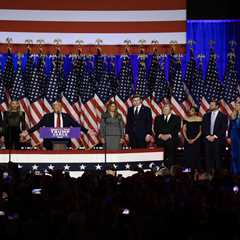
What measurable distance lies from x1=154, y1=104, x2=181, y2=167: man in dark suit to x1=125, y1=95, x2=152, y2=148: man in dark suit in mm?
348

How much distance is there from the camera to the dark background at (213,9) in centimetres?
1823

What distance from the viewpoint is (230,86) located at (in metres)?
18.0

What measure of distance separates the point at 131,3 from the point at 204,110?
3.21 m

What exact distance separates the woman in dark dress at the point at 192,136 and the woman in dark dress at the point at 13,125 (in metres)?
3.31

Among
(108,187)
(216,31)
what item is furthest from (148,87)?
(108,187)

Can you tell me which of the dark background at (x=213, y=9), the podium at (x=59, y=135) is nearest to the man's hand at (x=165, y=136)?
the podium at (x=59, y=135)

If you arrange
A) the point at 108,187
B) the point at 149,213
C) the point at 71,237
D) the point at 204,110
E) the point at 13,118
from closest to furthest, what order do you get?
the point at 71,237 → the point at 149,213 → the point at 108,187 → the point at 13,118 → the point at 204,110

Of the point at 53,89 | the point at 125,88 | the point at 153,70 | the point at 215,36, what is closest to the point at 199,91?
the point at 153,70

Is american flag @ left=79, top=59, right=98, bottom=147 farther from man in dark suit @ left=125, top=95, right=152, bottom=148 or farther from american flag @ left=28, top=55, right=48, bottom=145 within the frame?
man in dark suit @ left=125, top=95, right=152, bottom=148

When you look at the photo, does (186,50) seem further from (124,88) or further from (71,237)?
(71,237)

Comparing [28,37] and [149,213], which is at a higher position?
[28,37]

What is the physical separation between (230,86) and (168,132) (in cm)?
309

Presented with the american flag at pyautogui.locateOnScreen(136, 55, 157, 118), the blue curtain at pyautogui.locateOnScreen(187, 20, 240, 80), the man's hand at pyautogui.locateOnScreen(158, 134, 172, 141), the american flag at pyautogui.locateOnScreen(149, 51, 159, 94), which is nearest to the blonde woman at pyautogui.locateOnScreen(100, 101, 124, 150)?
the man's hand at pyautogui.locateOnScreen(158, 134, 172, 141)

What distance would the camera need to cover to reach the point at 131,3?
18.6 meters
